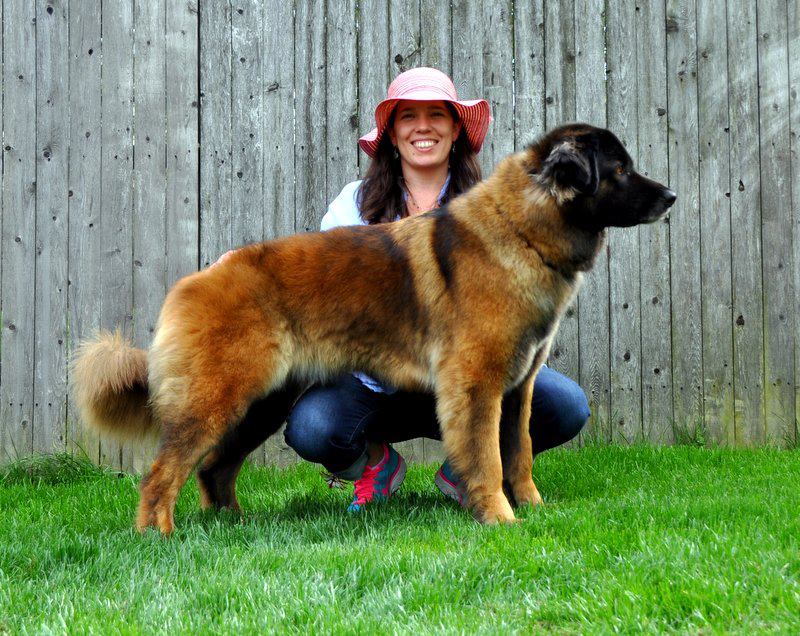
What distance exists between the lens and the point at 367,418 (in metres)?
3.89

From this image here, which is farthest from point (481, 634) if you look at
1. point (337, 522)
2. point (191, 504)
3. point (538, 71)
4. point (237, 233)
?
point (538, 71)

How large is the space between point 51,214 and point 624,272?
331 centimetres

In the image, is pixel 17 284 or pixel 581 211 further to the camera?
pixel 17 284

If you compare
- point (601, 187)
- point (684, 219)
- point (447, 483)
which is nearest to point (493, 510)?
point (447, 483)

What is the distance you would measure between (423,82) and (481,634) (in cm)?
276

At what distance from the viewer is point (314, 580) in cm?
243

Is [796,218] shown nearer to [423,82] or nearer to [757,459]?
[757,459]

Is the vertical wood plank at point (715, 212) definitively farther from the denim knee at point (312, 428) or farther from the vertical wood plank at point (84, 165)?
the vertical wood plank at point (84, 165)

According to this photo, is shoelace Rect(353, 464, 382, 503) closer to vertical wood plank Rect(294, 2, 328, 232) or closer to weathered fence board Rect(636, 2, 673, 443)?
vertical wood plank Rect(294, 2, 328, 232)

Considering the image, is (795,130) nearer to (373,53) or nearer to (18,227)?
(373,53)

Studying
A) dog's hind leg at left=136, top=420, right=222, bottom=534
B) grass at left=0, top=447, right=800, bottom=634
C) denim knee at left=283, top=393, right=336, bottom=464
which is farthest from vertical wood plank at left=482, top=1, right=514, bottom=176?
dog's hind leg at left=136, top=420, right=222, bottom=534

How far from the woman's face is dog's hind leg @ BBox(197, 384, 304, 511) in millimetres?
1217

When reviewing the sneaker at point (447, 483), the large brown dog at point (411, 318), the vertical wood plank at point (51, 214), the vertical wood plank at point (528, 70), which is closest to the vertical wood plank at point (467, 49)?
the vertical wood plank at point (528, 70)

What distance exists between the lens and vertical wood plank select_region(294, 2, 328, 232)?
5.04 meters
